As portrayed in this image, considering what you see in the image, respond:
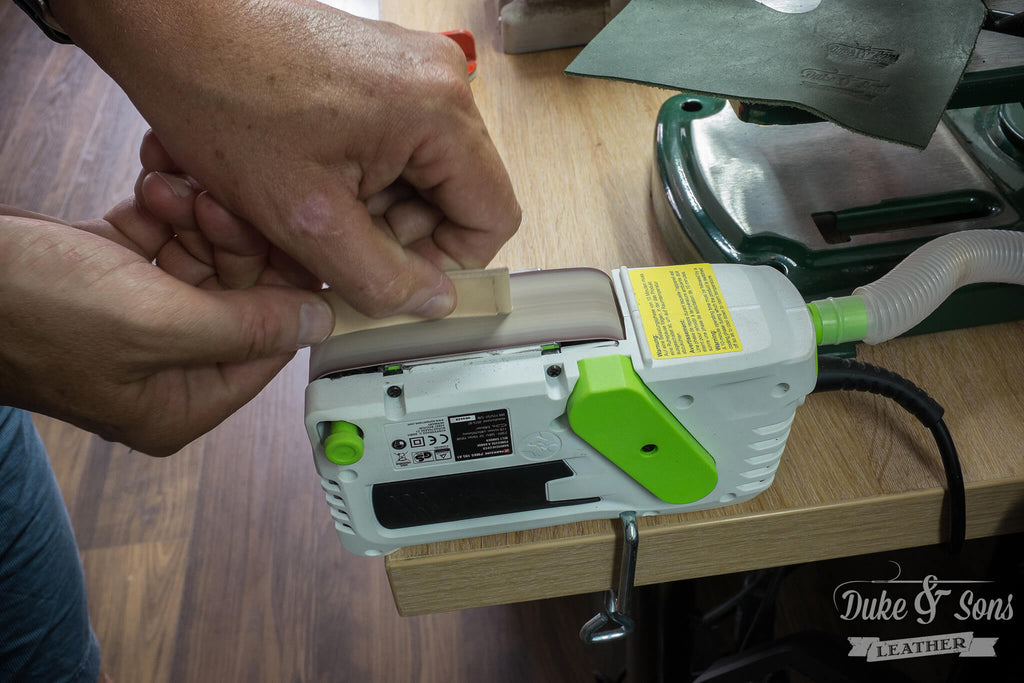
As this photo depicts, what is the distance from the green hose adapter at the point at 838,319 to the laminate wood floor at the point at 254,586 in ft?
2.70

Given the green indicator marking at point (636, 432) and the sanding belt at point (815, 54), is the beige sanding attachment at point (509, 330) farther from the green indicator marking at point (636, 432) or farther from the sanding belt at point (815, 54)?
the sanding belt at point (815, 54)

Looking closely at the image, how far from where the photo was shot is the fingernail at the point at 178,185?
649 mm

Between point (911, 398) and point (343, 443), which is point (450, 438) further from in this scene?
point (911, 398)

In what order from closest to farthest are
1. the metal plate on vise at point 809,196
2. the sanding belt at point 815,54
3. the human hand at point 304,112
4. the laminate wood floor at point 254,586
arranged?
the human hand at point 304,112 < the sanding belt at point 815,54 < the metal plate on vise at point 809,196 < the laminate wood floor at point 254,586

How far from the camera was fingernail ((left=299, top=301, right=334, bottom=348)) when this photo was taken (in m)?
0.60

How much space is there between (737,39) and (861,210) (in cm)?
21

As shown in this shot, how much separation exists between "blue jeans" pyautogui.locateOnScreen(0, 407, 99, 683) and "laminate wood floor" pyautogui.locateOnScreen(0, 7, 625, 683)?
1.29ft

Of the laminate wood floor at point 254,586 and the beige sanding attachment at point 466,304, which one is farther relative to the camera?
the laminate wood floor at point 254,586

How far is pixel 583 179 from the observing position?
3.06 ft

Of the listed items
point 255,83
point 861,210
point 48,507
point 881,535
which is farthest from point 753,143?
point 48,507

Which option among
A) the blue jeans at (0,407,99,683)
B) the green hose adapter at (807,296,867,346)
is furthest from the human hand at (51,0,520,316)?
the blue jeans at (0,407,99,683)

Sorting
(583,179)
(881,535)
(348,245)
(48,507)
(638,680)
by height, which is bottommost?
(638,680)

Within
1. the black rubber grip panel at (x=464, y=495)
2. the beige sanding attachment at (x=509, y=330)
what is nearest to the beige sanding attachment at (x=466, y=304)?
the beige sanding attachment at (x=509, y=330)

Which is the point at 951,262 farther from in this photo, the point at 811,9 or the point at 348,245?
the point at 348,245
